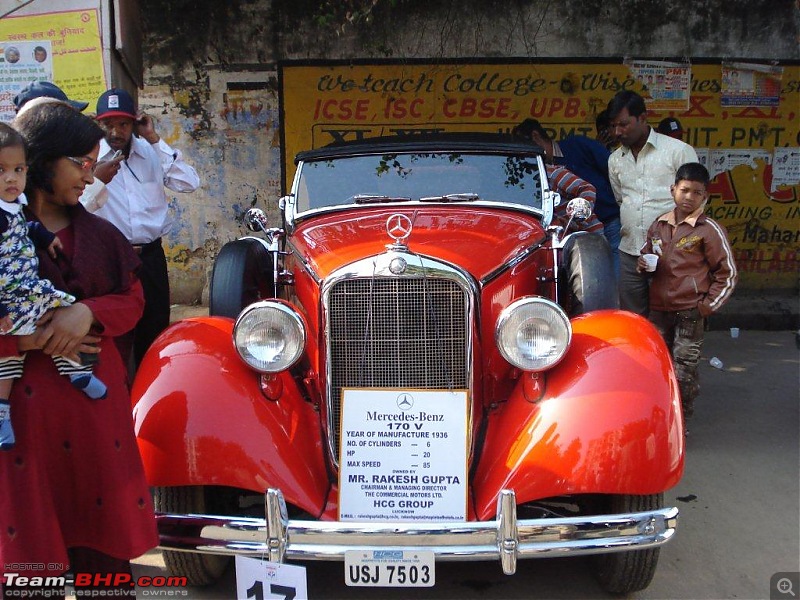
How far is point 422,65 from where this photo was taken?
6.92m

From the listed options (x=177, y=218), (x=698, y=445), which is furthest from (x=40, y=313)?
(x=177, y=218)

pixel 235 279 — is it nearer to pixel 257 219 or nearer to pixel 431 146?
pixel 257 219

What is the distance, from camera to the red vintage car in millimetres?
2256

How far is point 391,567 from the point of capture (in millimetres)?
2203

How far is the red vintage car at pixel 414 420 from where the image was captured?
7.40 feet

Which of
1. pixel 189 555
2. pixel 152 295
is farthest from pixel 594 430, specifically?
pixel 152 295

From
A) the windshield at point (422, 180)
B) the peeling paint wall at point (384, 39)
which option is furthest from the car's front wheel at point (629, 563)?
the peeling paint wall at point (384, 39)

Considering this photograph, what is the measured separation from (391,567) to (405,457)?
1.34ft

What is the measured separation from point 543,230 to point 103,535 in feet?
7.56

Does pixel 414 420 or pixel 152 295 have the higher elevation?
pixel 152 295

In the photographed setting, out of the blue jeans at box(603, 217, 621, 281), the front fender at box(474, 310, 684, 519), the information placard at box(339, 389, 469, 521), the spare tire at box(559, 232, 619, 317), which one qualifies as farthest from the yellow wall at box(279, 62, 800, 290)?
the information placard at box(339, 389, 469, 521)

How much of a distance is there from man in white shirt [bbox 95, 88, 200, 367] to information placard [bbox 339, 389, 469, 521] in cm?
190

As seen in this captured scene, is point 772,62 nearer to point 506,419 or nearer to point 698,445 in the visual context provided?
point 698,445

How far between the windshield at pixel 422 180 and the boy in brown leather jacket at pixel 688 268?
3.44 feet
